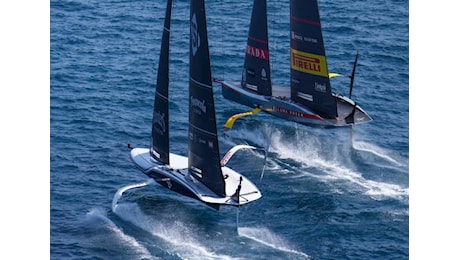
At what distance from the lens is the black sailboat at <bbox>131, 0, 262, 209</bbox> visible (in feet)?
206

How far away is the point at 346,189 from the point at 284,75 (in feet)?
67.4

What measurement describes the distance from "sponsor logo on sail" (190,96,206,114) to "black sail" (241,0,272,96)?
16527 millimetres

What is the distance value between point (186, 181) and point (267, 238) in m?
6.16

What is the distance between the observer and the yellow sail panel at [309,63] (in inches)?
3068

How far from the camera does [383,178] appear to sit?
7412 cm

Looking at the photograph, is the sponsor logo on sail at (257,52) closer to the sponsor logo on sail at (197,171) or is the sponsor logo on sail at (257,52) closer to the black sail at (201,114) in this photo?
the black sail at (201,114)

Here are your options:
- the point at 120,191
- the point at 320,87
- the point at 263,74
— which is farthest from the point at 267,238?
the point at 263,74

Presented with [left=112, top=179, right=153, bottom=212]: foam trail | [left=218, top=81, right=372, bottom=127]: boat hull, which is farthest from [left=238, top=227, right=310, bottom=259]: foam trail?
[left=218, top=81, right=372, bottom=127]: boat hull

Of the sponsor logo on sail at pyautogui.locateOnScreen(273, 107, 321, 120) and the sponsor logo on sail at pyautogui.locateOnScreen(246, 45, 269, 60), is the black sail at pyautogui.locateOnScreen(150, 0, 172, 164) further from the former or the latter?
the sponsor logo on sail at pyautogui.locateOnScreen(246, 45, 269, 60)

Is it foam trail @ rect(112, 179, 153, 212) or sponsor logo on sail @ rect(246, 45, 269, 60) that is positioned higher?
sponsor logo on sail @ rect(246, 45, 269, 60)

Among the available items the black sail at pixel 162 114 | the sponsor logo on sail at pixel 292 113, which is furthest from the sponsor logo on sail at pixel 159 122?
the sponsor logo on sail at pixel 292 113

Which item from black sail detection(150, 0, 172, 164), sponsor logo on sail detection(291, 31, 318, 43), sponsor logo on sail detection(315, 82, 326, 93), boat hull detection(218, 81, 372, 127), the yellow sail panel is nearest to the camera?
black sail detection(150, 0, 172, 164)
